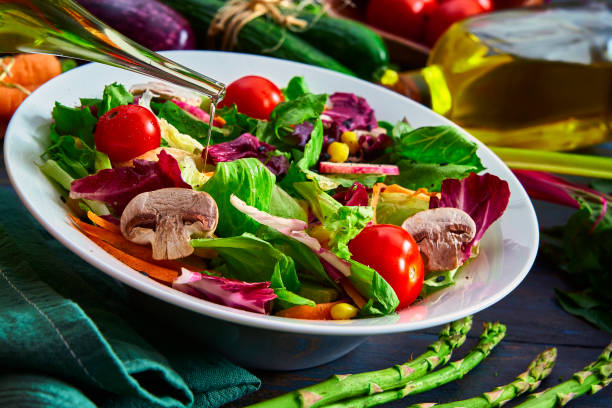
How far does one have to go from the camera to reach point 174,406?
1396 millimetres

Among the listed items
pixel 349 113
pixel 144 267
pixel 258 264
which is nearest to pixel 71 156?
pixel 144 267

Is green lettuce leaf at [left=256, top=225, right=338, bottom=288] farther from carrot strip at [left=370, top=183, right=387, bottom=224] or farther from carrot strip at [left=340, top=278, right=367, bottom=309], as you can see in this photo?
carrot strip at [left=370, top=183, right=387, bottom=224]

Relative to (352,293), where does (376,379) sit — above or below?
below

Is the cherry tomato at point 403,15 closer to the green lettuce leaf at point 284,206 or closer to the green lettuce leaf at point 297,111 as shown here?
the green lettuce leaf at point 297,111

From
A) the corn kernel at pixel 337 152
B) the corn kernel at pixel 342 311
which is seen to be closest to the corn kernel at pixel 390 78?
the corn kernel at pixel 337 152

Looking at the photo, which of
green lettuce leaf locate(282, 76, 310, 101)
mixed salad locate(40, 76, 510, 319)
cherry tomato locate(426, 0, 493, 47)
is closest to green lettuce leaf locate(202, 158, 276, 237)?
mixed salad locate(40, 76, 510, 319)

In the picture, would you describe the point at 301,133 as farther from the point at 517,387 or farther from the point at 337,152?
the point at 517,387

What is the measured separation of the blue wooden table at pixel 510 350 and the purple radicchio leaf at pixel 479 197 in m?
0.37

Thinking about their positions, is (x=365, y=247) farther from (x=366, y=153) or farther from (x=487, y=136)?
(x=487, y=136)

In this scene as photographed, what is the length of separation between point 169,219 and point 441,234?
0.69 meters

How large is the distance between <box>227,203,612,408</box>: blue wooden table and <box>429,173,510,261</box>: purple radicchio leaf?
1.20ft

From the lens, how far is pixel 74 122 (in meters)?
1.92

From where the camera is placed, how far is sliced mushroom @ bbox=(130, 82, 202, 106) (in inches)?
86.4

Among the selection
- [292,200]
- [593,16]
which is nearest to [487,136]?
[593,16]
